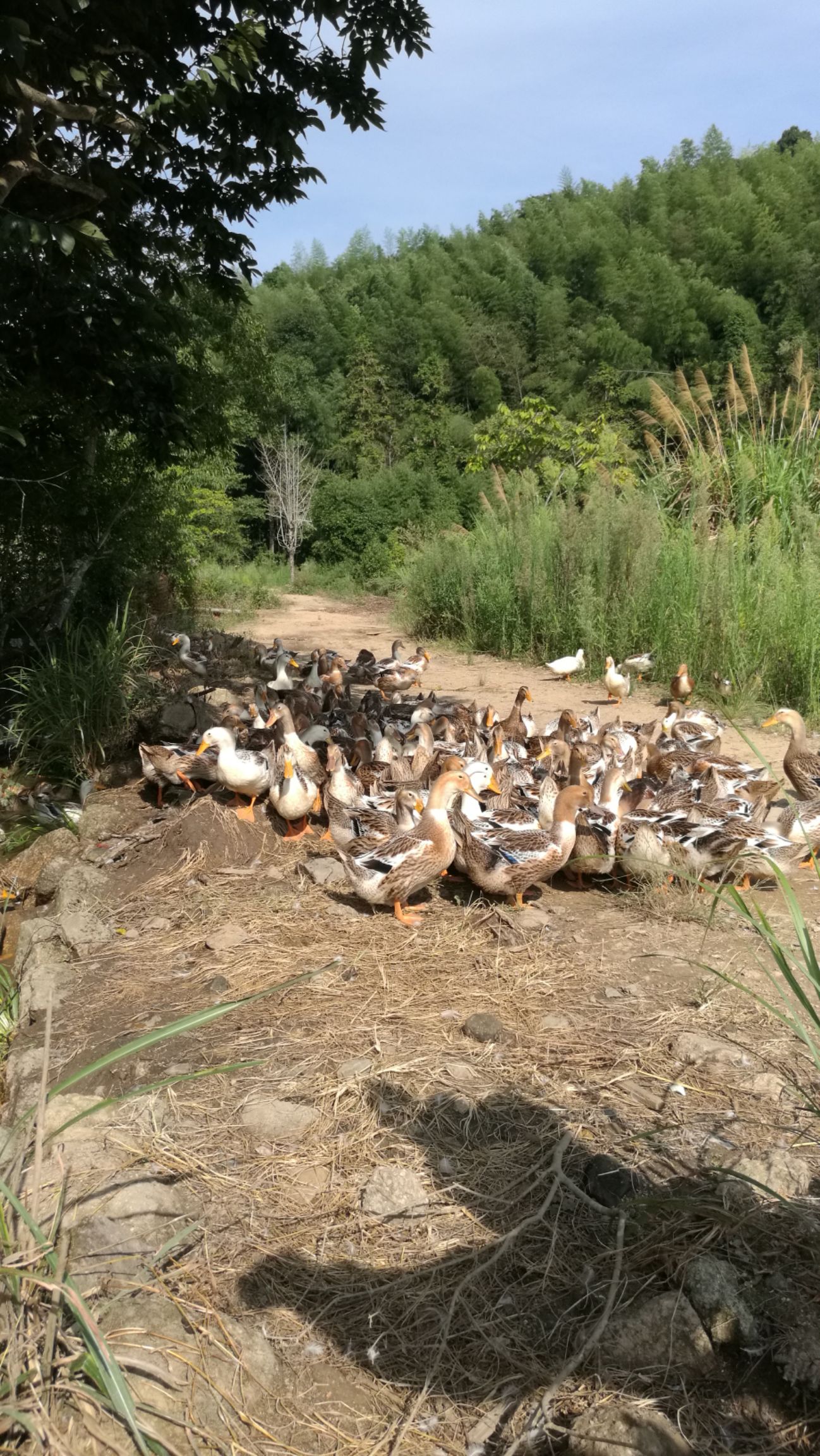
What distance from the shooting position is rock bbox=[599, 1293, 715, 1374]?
229cm

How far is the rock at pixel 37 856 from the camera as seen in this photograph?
6312 mm

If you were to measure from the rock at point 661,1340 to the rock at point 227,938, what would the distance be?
8.83 feet

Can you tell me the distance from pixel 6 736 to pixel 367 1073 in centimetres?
499

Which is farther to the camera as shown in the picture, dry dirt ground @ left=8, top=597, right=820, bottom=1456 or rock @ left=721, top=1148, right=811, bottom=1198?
rock @ left=721, top=1148, right=811, bottom=1198

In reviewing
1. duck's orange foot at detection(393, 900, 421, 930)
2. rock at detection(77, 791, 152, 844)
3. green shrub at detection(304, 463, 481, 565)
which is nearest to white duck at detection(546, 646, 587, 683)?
rock at detection(77, 791, 152, 844)

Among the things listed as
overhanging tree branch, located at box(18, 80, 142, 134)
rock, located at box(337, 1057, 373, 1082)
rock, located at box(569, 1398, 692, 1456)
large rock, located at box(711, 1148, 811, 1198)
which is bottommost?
rock, located at box(337, 1057, 373, 1082)


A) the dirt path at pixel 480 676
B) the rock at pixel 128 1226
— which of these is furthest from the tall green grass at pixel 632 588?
the rock at pixel 128 1226

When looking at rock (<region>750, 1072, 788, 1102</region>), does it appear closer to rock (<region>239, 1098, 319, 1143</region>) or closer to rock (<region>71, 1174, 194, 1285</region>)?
rock (<region>239, 1098, 319, 1143</region>)

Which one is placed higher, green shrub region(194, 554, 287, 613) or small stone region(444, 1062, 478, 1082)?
green shrub region(194, 554, 287, 613)

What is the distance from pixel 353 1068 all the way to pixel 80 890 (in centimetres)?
247

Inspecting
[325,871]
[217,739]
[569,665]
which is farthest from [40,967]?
[569,665]

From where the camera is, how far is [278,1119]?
130 inches

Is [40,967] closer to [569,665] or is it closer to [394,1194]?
[394,1194]

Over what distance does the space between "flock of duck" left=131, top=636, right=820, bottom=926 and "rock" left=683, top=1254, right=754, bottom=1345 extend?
141 centimetres
